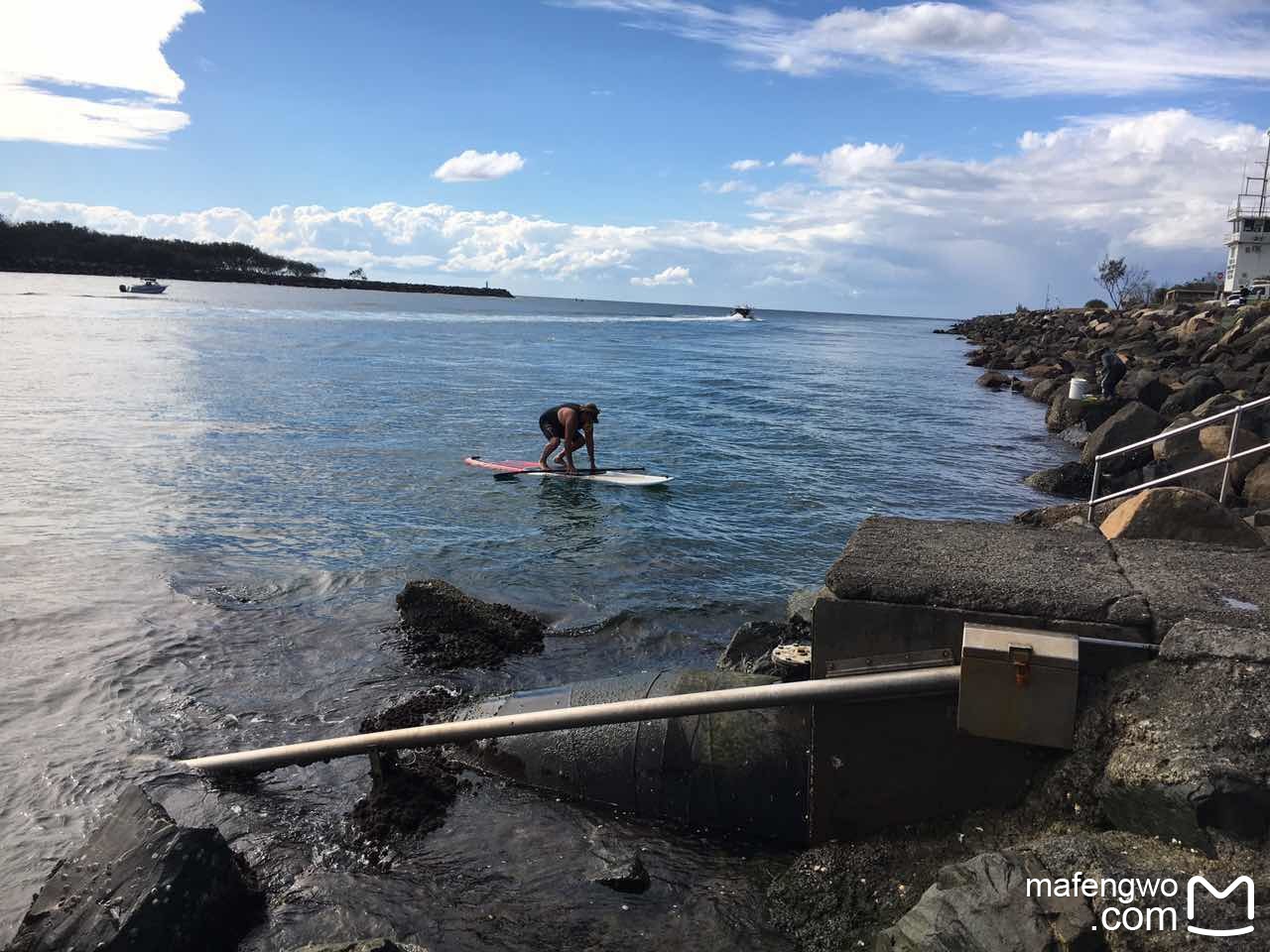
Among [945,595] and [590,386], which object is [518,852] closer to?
[945,595]

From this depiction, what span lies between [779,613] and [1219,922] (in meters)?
6.12

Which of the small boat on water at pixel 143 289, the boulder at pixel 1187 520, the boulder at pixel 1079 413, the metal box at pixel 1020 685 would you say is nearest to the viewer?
the metal box at pixel 1020 685

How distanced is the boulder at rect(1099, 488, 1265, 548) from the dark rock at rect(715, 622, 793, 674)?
9.23 feet

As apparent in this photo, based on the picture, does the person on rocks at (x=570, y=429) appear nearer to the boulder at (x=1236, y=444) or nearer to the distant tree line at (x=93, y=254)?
the boulder at (x=1236, y=444)

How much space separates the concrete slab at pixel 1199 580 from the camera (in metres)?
3.65

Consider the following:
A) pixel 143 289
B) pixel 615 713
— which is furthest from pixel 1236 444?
pixel 143 289

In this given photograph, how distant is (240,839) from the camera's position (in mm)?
4867

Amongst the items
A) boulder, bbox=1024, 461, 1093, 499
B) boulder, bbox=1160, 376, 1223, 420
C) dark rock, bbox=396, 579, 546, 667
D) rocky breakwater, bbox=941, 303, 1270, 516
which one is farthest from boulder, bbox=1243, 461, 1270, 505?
dark rock, bbox=396, 579, 546, 667

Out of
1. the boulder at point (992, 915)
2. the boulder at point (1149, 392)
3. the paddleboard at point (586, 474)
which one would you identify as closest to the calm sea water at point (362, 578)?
the paddleboard at point (586, 474)

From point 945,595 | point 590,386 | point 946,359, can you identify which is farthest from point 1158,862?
point 946,359

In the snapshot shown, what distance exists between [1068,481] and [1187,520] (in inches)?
355

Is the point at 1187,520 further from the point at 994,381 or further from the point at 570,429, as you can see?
the point at 994,381

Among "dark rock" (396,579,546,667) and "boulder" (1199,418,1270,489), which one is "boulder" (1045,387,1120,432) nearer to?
"boulder" (1199,418,1270,489)

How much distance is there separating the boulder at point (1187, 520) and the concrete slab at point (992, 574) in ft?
9.10
